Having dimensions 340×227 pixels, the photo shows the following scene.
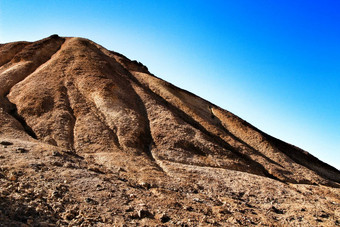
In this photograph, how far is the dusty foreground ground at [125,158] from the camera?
1212cm

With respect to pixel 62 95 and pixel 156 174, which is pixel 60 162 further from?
pixel 62 95

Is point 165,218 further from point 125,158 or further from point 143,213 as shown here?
point 125,158

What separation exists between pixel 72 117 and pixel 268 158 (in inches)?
856

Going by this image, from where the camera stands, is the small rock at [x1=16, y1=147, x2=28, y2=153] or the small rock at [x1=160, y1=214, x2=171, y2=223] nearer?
the small rock at [x1=160, y1=214, x2=171, y2=223]

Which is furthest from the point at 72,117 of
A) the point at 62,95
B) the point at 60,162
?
the point at 60,162

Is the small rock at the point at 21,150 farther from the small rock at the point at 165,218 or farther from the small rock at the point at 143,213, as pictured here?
the small rock at the point at 165,218

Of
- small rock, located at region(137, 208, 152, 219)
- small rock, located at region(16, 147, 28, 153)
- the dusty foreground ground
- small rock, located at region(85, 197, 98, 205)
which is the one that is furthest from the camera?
small rock, located at region(16, 147, 28, 153)

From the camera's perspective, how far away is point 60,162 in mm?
16156

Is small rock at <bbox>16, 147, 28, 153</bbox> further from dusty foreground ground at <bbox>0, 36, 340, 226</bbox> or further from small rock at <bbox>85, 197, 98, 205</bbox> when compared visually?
small rock at <bbox>85, 197, 98, 205</bbox>

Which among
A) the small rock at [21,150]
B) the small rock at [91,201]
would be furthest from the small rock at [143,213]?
the small rock at [21,150]

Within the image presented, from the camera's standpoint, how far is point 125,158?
68.6 feet

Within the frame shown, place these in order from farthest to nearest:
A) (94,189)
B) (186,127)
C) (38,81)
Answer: (38,81)
(186,127)
(94,189)

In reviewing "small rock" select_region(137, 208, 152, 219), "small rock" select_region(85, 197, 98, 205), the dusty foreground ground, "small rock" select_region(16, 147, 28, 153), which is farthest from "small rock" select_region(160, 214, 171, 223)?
"small rock" select_region(16, 147, 28, 153)

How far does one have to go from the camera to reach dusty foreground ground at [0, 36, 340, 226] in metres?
12.1
